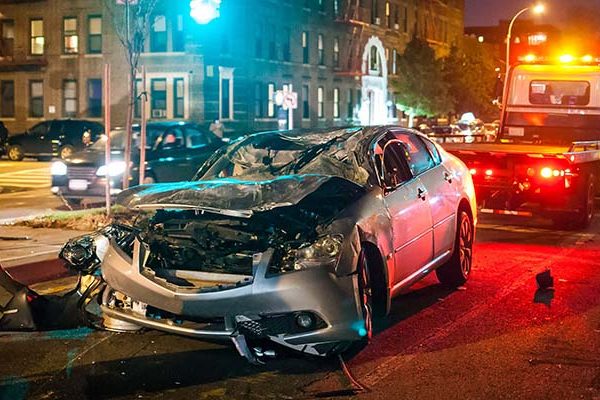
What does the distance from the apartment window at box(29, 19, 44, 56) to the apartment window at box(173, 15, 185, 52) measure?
24.7 feet

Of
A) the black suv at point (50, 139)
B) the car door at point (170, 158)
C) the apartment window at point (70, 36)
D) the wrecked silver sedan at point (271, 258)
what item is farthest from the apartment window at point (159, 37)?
the wrecked silver sedan at point (271, 258)

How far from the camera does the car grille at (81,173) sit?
16094mm

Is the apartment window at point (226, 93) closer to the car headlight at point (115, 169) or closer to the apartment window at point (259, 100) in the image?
the apartment window at point (259, 100)

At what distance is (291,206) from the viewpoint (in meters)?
5.88

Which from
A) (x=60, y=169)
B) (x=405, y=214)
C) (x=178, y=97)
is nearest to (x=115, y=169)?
(x=60, y=169)

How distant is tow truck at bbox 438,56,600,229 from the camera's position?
40.8ft

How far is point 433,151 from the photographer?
27.6 feet

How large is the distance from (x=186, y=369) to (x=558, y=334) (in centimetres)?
298

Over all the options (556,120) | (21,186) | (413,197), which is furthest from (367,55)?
(413,197)

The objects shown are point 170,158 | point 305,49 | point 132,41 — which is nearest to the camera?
point 132,41

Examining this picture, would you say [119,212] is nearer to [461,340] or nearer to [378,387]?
[378,387]

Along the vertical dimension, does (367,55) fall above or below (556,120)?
above

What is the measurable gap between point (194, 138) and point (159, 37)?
21446 mm

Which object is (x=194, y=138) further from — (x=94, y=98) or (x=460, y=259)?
(x=94, y=98)
